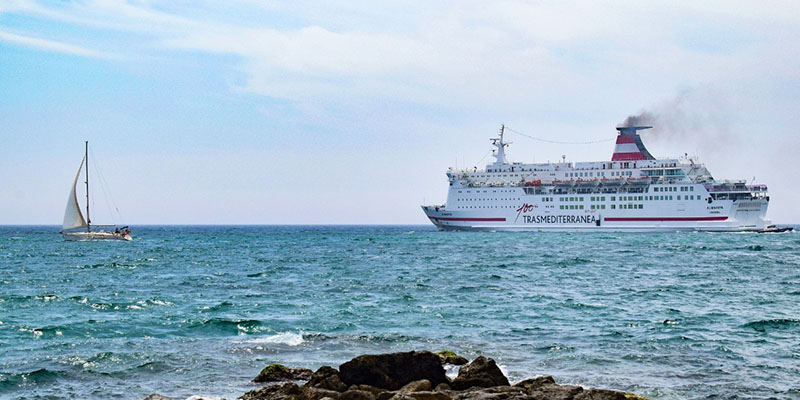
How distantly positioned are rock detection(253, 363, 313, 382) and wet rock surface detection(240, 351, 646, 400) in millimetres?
1405

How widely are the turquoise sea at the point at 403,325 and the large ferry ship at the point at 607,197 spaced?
46.2 meters

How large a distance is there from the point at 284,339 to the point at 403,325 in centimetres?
342

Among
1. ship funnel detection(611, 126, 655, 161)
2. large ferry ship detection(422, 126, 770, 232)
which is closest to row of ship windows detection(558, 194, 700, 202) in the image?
large ferry ship detection(422, 126, 770, 232)

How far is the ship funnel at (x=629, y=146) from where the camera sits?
90625 mm

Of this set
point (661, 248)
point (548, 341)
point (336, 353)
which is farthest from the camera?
point (661, 248)

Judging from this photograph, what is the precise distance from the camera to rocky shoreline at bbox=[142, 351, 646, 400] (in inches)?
368

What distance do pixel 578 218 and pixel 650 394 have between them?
74928 mm

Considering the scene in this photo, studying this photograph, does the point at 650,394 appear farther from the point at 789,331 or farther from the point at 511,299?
the point at 511,299

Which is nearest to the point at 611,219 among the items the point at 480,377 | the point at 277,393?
the point at 480,377

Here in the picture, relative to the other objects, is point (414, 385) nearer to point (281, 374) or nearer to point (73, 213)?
point (281, 374)

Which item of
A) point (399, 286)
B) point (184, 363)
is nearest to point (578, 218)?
point (399, 286)

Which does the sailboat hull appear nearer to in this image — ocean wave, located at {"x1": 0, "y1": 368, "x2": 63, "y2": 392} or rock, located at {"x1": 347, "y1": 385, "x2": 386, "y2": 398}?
ocean wave, located at {"x1": 0, "y1": 368, "x2": 63, "y2": 392}

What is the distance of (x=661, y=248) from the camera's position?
54000 mm

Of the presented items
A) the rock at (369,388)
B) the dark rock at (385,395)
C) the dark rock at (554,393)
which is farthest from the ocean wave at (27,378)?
the dark rock at (554,393)
